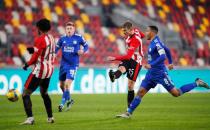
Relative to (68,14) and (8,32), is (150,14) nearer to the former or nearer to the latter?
(68,14)

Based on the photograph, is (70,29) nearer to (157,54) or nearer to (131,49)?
(131,49)

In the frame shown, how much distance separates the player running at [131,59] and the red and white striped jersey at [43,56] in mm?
2182

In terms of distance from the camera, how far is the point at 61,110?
13945 millimetres

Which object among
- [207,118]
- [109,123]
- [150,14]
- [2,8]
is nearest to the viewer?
[109,123]

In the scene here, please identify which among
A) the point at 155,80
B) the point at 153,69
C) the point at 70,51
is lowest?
the point at 155,80

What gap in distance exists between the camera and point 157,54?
1184 centimetres

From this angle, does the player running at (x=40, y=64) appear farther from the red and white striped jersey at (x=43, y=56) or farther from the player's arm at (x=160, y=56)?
the player's arm at (x=160, y=56)

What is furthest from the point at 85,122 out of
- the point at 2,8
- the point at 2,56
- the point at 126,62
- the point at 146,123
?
the point at 2,8

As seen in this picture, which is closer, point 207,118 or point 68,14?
point 207,118

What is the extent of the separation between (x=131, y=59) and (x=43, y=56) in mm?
3167

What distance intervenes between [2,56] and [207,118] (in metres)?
13.1

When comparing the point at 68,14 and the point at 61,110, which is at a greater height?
the point at 68,14

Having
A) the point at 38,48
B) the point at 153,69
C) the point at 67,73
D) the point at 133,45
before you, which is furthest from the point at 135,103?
the point at 67,73

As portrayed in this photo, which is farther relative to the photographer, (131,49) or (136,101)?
(131,49)
